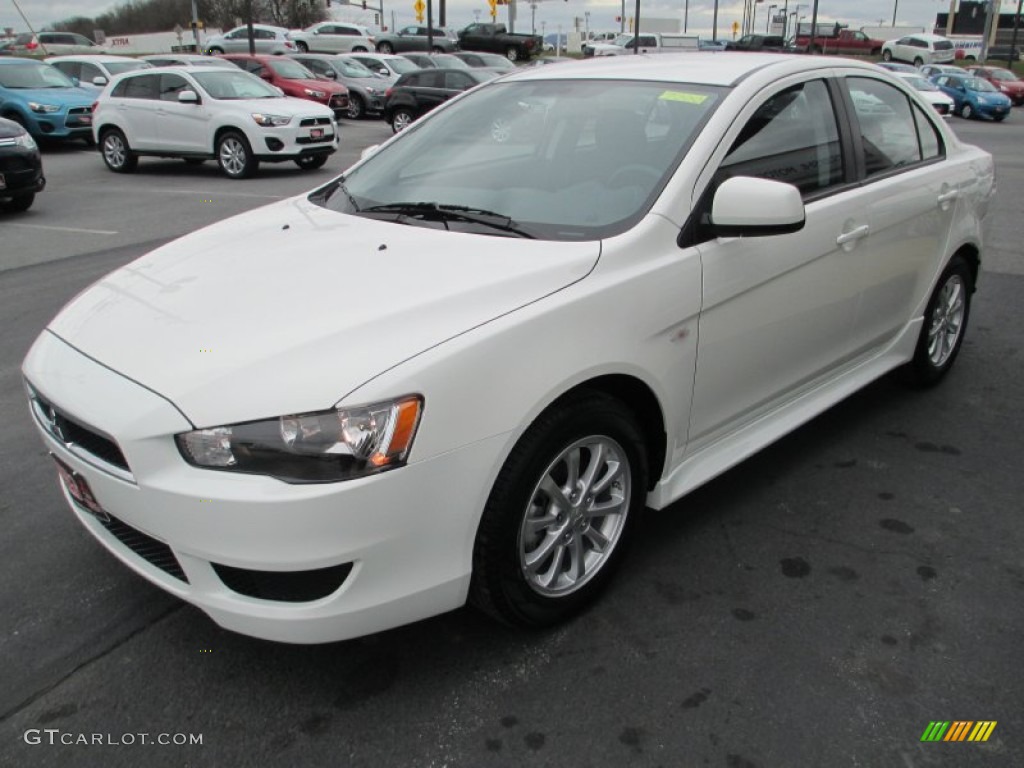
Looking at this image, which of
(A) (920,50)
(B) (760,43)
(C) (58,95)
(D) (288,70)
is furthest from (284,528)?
(B) (760,43)

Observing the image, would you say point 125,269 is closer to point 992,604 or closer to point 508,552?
point 508,552

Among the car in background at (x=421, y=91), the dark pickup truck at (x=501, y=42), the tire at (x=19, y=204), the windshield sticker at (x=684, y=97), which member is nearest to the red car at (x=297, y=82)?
the car in background at (x=421, y=91)

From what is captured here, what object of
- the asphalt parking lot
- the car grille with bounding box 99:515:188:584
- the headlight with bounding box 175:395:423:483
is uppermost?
the headlight with bounding box 175:395:423:483

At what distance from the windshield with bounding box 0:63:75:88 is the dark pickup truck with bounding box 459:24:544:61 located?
28094mm

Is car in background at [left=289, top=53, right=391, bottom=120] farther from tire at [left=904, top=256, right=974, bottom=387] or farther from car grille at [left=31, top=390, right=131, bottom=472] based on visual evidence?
car grille at [left=31, top=390, right=131, bottom=472]

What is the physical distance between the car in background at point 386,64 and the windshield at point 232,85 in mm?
11708

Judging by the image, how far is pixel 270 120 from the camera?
13844mm

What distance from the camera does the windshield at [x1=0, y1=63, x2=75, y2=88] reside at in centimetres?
1692

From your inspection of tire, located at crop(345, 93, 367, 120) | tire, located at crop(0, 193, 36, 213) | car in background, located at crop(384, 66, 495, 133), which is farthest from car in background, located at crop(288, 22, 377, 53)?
tire, located at crop(0, 193, 36, 213)

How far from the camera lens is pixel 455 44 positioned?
45.6 metres

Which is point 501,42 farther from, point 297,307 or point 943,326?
point 297,307

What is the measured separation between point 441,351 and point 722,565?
1.48 m

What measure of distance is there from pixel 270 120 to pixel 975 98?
23.4 meters

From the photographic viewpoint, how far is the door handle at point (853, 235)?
3559mm
